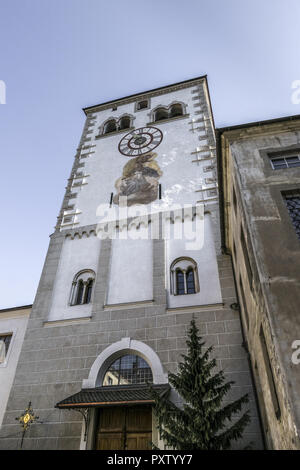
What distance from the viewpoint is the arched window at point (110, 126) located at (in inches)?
915

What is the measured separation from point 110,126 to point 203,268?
15.3m

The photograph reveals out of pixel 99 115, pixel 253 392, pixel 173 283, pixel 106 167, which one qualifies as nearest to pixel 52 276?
pixel 173 283

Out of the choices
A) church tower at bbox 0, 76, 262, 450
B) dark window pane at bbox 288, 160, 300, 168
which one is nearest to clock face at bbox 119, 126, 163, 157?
church tower at bbox 0, 76, 262, 450

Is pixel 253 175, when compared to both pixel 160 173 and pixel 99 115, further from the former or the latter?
pixel 99 115

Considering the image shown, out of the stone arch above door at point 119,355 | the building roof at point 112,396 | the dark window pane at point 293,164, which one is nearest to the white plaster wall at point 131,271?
the stone arch above door at point 119,355

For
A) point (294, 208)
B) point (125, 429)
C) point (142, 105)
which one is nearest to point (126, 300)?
point (125, 429)

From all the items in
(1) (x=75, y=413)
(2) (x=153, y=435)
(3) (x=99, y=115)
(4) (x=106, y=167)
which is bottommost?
(2) (x=153, y=435)

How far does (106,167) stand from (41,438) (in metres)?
13.7

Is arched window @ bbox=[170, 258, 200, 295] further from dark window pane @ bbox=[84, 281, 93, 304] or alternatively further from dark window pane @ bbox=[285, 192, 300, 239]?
dark window pane @ bbox=[285, 192, 300, 239]

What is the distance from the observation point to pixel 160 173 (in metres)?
17.3

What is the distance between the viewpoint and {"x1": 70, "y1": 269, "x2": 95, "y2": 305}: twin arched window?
13734mm

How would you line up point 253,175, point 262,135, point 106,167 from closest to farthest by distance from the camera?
point 253,175 → point 262,135 → point 106,167

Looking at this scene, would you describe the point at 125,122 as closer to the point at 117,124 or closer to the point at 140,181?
the point at 117,124

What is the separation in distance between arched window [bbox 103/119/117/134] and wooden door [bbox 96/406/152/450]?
59.3 feet
